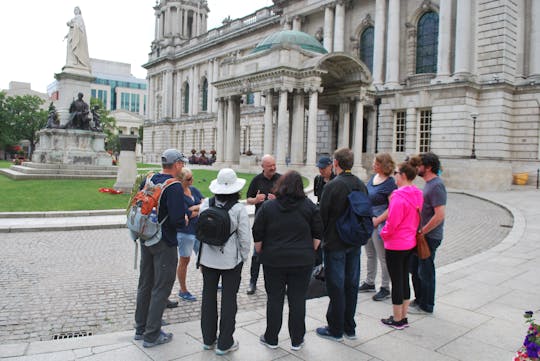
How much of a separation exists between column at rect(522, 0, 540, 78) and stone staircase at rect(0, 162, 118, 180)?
2741 centimetres

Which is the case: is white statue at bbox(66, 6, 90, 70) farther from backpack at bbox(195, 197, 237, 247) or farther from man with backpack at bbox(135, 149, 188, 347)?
backpack at bbox(195, 197, 237, 247)

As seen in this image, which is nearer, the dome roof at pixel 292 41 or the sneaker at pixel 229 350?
the sneaker at pixel 229 350

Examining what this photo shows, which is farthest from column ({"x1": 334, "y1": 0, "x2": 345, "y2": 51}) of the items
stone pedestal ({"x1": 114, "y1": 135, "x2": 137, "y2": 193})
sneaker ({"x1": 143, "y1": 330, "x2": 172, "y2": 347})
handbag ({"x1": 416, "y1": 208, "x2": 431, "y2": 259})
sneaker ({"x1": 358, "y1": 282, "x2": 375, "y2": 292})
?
sneaker ({"x1": 143, "y1": 330, "x2": 172, "y2": 347})

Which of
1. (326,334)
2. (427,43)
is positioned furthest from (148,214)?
(427,43)

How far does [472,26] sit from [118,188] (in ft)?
82.5

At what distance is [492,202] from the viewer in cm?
1883

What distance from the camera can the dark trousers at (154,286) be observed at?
15.5 ft

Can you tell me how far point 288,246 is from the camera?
4.50 meters

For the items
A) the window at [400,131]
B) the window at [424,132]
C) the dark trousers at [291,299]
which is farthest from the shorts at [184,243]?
the window at [400,131]

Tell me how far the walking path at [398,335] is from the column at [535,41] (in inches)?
1014

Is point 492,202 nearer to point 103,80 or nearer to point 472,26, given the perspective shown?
point 472,26

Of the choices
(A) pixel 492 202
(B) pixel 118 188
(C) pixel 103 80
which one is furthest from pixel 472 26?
(C) pixel 103 80

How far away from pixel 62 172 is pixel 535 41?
99.6 feet

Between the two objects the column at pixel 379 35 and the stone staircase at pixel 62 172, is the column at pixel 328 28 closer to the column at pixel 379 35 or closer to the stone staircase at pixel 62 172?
the column at pixel 379 35
